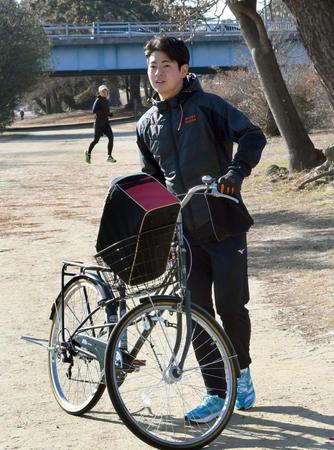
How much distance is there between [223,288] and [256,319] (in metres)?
2.72

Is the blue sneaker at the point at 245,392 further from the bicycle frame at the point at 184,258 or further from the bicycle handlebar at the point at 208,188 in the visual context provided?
the bicycle handlebar at the point at 208,188

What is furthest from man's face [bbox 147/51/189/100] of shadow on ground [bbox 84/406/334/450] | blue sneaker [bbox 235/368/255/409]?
shadow on ground [bbox 84/406/334/450]

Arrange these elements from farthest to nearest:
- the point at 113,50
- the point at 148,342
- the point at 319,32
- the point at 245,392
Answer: the point at 113,50 → the point at 319,32 → the point at 245,392 → the point at 148,342

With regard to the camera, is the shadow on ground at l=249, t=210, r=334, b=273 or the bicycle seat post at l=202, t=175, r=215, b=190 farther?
the shadow on ground at l=249, t=210, r=334, b=273

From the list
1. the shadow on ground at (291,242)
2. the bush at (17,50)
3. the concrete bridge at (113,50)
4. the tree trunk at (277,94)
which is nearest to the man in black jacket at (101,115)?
the tree trunk at (277,94)

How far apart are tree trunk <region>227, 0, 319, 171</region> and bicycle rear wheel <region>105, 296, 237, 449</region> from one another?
45.3 ft

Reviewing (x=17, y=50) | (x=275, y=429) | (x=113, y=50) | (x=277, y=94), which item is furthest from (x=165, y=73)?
(x=113, y=50)

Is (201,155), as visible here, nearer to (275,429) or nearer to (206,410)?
(206,410)

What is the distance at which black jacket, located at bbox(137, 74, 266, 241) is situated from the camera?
16.4ft

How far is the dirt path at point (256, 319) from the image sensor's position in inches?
197

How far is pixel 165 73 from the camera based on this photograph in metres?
5.01

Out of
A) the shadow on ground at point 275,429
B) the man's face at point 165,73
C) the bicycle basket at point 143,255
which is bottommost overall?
the shadow on ground at point 275,429

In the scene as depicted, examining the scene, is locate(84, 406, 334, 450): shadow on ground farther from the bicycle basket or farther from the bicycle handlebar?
the bicycle handlebar

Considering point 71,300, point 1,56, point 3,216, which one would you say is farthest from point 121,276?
point 1,56
